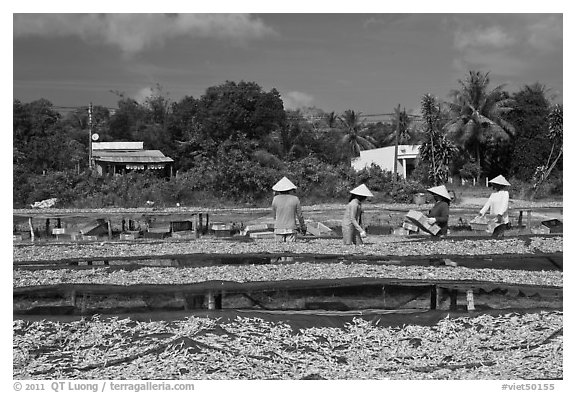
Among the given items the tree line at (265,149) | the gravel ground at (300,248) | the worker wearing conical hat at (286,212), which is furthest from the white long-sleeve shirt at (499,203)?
the tree line at (265,149)

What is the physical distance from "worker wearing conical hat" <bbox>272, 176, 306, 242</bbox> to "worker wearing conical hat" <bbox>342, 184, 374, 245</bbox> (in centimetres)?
60

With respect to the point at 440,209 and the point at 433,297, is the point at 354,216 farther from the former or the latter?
the point at 433,297

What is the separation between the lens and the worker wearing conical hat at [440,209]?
9141mm

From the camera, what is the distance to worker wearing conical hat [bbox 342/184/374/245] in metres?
8.19

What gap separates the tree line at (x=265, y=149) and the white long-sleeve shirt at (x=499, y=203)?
43.4 ft

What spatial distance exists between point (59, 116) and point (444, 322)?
40.7 meters

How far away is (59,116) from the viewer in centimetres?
4247

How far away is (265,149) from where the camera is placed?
30.6m

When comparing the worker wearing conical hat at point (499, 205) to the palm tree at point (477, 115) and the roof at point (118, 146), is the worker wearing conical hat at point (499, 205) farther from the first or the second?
the roof at point (118, 146)

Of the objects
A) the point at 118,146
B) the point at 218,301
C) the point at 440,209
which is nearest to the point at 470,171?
the point at 118,146

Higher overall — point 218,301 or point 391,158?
point 391,158

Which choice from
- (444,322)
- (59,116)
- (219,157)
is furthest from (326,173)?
(59,116)

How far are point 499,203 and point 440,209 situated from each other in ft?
4.30

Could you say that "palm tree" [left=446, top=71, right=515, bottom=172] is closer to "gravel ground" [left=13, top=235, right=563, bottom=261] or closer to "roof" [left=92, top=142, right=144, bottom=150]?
"roof" [left=92, top=142, right=144, bottom=150]
